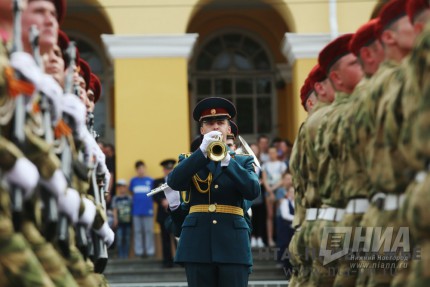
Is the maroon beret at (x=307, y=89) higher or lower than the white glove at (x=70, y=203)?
higher

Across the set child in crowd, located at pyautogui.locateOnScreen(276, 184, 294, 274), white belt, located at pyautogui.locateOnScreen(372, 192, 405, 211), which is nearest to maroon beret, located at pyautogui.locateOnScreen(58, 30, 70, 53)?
white belt, located at pyautogui.locateOnScreen(372, 192, 405, 211)

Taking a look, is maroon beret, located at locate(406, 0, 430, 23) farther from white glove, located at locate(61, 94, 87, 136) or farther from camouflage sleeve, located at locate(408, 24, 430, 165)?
white glove, located at locate(61, 94, 87, 136)

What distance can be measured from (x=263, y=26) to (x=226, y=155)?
14302mm

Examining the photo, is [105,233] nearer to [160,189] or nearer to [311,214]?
[311,214]

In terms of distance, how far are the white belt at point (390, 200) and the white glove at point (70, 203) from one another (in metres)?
1.53

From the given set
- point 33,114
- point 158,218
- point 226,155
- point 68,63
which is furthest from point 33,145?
point 158,218

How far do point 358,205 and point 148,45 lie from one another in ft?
40.3

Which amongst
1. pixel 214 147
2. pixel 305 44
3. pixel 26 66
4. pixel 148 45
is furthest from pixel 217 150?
pixel 305 44

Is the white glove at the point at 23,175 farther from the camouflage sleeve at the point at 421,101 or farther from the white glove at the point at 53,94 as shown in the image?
the camouflage sleeve at the point at 421,101

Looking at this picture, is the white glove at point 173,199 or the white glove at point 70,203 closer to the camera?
the white glove at point 70,203

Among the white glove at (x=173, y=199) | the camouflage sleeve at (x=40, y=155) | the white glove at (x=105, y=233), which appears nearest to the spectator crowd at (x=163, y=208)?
the white glove at (x=173, y=199)

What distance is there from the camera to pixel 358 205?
250 inches

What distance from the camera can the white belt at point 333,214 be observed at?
6879 mm

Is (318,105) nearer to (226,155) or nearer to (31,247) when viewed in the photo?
(226,155)
